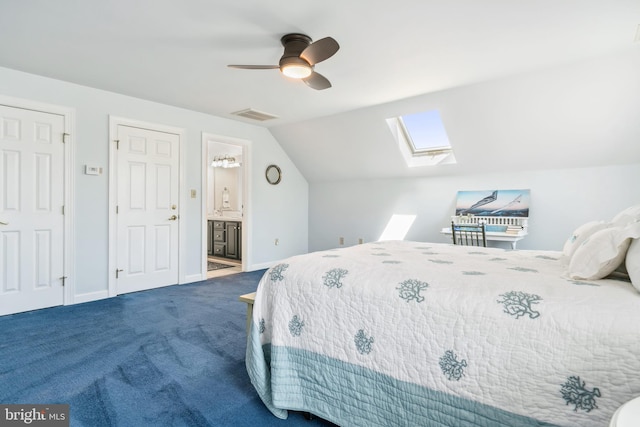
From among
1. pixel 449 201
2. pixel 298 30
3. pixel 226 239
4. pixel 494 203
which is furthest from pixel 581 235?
pixel 226 239

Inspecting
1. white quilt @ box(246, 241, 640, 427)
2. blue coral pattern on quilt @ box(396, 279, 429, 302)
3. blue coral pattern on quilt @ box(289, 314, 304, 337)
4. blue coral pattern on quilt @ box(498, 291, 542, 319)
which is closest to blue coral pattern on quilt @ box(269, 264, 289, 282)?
white quilt @ box(246, 241, 640, 427)

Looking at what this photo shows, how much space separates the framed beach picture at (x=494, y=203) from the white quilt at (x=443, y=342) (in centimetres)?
273

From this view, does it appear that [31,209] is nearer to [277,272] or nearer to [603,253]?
[277,272]

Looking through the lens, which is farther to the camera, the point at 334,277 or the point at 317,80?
the point at 317,80

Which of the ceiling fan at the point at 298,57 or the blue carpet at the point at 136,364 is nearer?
the blue carpet at the point at 136,364

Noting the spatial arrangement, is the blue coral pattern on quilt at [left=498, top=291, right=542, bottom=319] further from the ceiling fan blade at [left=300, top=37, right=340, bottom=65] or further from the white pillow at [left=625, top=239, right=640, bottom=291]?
the ceiling fan blade at [left=300, top=37, right=340, bottom=65]

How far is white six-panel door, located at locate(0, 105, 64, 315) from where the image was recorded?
3279 millimetres

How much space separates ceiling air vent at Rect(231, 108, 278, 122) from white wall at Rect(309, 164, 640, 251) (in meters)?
1.83

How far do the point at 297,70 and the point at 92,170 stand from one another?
2.67m

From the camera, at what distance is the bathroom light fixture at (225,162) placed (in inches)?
275

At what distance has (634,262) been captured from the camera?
50.5 inches

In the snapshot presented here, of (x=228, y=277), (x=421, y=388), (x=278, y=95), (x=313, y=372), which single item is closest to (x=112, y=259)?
(x=228, y=277)

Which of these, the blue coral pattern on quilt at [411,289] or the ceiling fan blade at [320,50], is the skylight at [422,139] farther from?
the blue coral pattern on quilt at [411,289]

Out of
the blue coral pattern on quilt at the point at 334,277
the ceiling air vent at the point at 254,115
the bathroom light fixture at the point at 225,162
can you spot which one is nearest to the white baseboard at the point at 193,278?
the ceiling air vent at the point at 254,115
